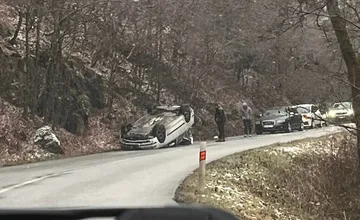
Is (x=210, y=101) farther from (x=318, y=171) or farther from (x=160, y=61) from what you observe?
(x=318, y=171)

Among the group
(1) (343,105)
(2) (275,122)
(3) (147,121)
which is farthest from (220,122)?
(1) (343,105)

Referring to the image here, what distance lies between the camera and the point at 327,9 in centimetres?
1397

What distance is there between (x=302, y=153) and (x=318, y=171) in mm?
4545

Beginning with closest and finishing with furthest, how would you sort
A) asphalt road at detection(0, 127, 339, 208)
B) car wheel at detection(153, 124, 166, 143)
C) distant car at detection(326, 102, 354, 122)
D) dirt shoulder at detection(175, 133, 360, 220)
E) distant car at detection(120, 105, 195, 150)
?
asphalt road at detection(0, 127, 339, 208) → dirt shoulder at detection(175, 133, 360, 220) → distant car at detection(326, 102, 354, 122) → distant car at detection(120, 105, 195, 150) → car wheel at detection(153, 124, 166, 143)

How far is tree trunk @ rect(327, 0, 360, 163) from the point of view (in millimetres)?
13852

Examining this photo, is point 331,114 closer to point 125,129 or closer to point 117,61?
point 125,129

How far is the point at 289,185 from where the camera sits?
1650 centimetres

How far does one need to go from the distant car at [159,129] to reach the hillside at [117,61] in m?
1.08

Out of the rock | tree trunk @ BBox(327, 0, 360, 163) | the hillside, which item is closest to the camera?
tree trunk @ BBox(327, 0, 360, 163)

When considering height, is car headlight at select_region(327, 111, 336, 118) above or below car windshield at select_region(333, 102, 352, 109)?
below

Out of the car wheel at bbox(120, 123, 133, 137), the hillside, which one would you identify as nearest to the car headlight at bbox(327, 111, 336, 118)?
the hillside

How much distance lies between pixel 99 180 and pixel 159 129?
444 inches

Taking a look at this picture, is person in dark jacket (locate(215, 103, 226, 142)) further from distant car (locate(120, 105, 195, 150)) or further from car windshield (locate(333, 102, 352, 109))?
car windshield (locate(333, 102, 352, 109))

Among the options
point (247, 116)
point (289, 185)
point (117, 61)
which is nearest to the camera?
point (289, 185)
